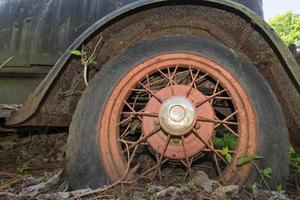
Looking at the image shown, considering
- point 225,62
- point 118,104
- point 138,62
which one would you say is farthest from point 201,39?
point 118,104

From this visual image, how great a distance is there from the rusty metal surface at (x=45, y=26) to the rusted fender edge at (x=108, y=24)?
40.0 inches

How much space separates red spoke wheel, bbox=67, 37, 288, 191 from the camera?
2215mm

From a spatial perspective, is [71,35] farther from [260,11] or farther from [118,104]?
[260,11]

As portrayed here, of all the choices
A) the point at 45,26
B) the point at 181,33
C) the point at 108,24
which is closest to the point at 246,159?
the point at 181,33

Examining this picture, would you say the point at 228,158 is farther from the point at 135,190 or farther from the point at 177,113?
the point at 135,190

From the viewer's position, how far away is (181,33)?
259 cm

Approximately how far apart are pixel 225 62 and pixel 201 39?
0.20 m

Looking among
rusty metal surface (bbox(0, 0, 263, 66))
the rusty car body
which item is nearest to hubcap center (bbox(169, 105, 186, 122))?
the rusty car body

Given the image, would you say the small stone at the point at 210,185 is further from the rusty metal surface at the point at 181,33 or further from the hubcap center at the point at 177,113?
the rusty metal surface at the point at 181,33

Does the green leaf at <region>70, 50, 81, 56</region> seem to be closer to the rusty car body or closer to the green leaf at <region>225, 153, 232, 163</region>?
the rusty car body

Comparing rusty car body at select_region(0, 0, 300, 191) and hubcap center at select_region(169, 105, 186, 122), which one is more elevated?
rusty car body at select_region(0, 0, 300, 191)

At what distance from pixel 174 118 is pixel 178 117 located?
2cm

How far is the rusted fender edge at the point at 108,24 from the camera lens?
2277mm

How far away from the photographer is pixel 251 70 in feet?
7.71
